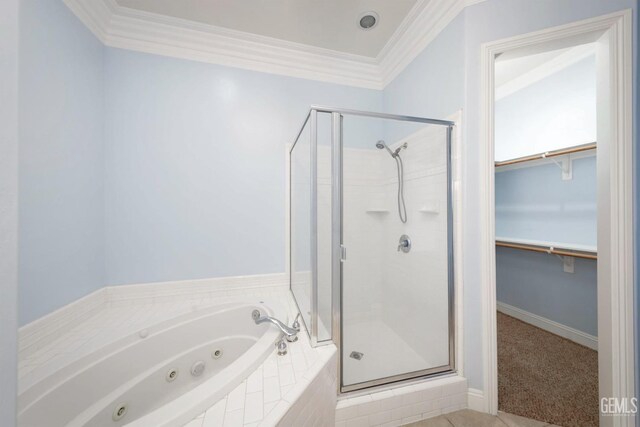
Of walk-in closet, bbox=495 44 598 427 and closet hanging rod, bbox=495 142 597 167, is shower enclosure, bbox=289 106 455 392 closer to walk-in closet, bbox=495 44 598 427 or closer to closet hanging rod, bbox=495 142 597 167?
walk-in closet, bbox=495 44 598 427

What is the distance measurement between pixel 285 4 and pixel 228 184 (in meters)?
1.29

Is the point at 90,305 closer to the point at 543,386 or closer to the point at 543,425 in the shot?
the point at 543,425

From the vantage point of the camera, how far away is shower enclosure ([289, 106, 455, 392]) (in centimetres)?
118

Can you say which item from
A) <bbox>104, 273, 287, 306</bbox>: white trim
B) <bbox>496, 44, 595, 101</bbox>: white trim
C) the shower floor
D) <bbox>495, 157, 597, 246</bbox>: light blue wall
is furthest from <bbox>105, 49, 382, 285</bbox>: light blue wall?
<bbox>495, 157, 597, 246</bbox>: light blue wall

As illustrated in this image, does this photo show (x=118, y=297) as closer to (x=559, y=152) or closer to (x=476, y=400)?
(x=476, y=400)

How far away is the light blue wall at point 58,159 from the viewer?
105 centimetres

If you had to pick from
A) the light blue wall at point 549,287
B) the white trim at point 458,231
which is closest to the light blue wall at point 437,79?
the white trim at point 458,231

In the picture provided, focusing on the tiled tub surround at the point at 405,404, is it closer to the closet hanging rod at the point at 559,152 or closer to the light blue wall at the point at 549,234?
the light blue wall at the point at 549,234

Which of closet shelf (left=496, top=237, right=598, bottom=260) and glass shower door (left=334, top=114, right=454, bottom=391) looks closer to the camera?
glass shower door (left=334, top=114, right=454, bottom=391)

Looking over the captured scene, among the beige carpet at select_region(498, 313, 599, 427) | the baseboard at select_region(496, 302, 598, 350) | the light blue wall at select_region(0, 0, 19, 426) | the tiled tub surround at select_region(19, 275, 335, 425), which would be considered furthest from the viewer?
the baseboard at select_region(496, 302, 598, 350)

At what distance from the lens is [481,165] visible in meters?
1.18

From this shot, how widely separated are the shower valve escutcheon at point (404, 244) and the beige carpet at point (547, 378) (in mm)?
964

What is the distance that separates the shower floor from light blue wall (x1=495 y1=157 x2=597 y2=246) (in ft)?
5.79

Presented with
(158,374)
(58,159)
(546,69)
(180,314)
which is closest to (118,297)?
(180,314)
